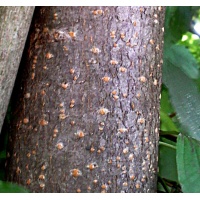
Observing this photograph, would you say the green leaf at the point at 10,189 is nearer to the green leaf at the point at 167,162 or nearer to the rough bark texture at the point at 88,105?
the rough bark texture at the point at 88,105

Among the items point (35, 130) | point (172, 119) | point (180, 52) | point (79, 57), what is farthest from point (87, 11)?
point (180, 52)

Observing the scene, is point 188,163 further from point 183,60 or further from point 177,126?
point 183,60

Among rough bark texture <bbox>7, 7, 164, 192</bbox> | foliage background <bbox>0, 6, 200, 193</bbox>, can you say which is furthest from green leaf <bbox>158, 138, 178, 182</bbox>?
rough bark texture <bbox>7, 7, 164, 192</bbox>

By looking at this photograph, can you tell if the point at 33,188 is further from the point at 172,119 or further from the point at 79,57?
the point at 172,119

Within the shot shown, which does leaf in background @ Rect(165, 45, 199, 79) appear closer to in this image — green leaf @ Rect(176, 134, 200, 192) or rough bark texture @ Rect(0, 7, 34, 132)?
green leaf @ Rect(176, 134, 200, 192)

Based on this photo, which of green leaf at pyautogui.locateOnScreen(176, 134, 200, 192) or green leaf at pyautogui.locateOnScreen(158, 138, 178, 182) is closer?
green leaf at pyautogui.locateOnScreen(176, 134, 200, 192)
